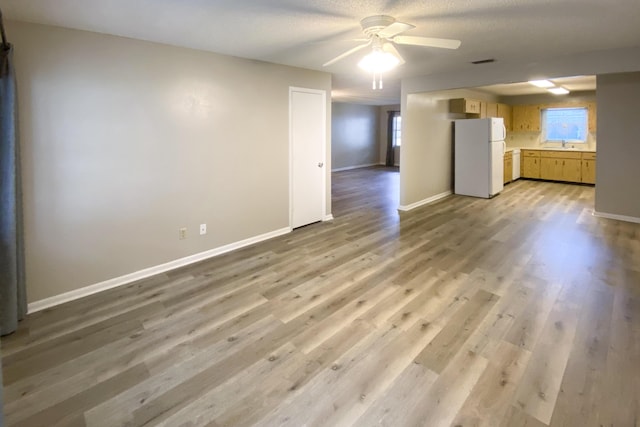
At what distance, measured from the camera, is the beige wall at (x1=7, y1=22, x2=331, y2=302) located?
3.01 metres

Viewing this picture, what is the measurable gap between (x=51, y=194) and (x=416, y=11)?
132 inches

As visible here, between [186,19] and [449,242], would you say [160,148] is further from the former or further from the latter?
[449,242]

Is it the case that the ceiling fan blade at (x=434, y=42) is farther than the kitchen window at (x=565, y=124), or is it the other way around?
the kitchen window at (x=565, y=124)

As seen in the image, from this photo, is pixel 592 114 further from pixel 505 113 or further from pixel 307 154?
pixel 307 154

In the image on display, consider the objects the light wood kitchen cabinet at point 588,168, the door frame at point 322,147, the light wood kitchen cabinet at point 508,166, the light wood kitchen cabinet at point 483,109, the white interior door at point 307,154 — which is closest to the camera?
the door frame at point 322,147

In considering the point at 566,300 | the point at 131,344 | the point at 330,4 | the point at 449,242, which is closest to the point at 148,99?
the point at 330,4

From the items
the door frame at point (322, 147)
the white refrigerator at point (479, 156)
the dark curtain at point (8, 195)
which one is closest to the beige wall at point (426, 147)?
the white refrigerator at point (479, 156)

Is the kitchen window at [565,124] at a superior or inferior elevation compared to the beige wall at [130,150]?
superior

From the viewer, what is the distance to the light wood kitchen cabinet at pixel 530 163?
372 inches

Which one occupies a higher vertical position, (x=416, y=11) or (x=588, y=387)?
(x=416, y=11)

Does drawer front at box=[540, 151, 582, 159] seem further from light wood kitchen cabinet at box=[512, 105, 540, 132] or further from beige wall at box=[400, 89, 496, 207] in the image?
beige wall at box=[400, 89, 496, 207]

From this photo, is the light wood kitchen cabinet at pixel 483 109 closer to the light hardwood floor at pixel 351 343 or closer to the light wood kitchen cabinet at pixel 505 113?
the light wood kitchen cabinet at pixel 505 113

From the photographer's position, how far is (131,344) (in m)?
2.54

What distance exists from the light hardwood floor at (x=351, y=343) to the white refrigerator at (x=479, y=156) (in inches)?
124
